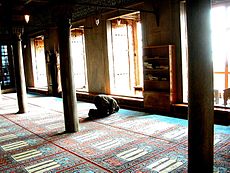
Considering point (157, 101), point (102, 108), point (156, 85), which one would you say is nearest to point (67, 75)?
point (102, 108)

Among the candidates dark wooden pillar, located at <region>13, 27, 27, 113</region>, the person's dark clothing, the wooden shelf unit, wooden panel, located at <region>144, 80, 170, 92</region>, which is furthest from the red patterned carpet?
dark wooden pillar, located at <region>13, 27, 27, 113</region>

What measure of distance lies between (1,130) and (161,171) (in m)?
5.53

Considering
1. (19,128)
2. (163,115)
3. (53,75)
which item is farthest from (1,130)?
(53,75)

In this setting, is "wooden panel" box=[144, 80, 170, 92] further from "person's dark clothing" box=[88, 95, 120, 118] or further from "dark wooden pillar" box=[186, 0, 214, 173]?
"dark wooden pillar" box=[186, 0, 214, 173]

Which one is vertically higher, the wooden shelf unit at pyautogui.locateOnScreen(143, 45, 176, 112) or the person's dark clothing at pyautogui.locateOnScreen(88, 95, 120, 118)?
the wooden shelf unit at pyautogui.locateOnScreen(143, 45, 176, 112)

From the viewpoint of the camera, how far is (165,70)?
Result: 8547 mm

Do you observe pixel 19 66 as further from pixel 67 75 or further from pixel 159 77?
pixel 159 77

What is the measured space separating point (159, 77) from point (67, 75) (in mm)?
3526

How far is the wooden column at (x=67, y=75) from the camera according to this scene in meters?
6.78

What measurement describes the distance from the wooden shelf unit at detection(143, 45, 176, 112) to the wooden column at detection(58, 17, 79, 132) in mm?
3113

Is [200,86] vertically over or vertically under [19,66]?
under

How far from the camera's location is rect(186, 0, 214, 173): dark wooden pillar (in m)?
3.12

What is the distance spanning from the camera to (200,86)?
3223mm

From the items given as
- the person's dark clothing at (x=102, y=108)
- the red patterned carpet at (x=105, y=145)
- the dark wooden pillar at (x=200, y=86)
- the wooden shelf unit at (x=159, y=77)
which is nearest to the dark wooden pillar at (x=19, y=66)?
the red patterned carpet at (x=105, y=145)
